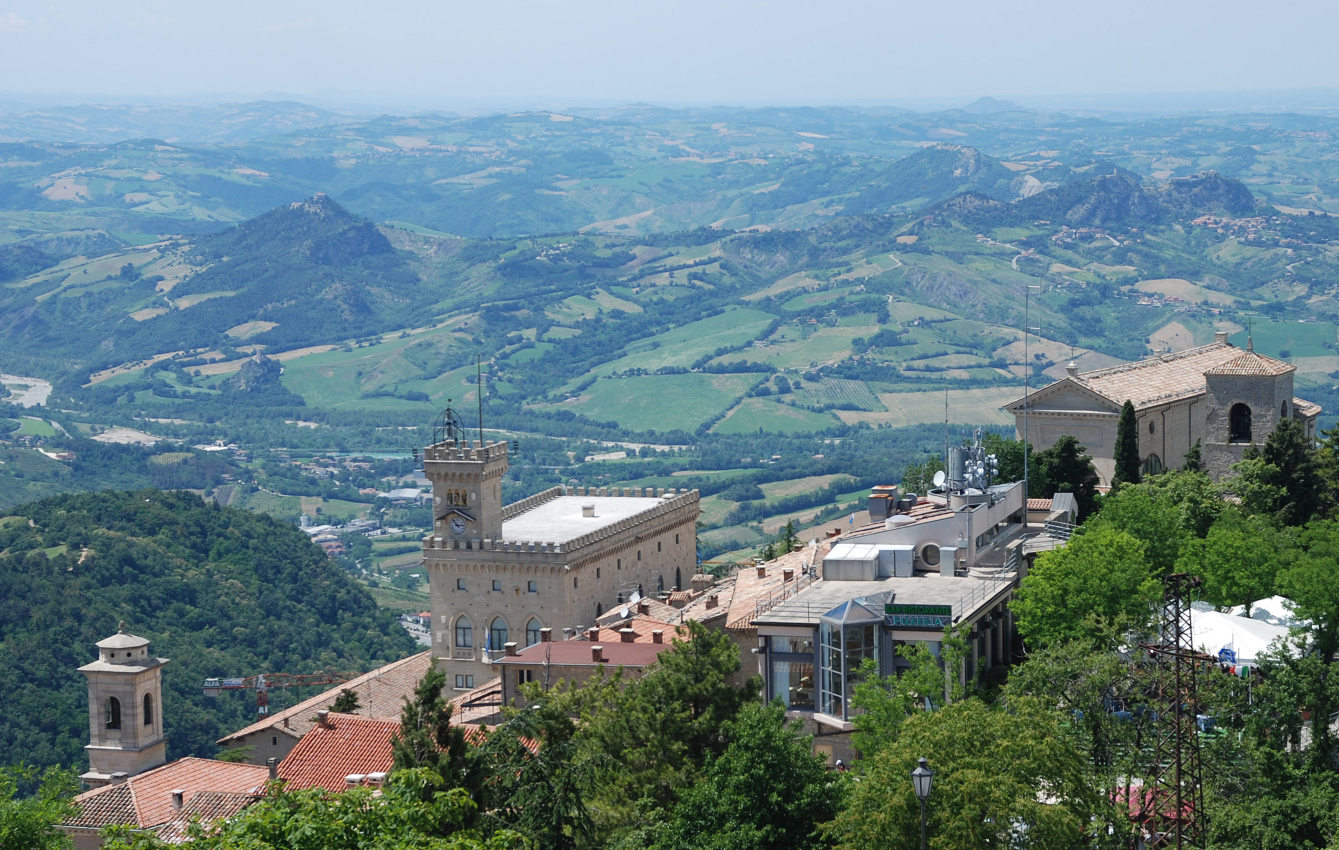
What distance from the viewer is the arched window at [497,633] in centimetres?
9100

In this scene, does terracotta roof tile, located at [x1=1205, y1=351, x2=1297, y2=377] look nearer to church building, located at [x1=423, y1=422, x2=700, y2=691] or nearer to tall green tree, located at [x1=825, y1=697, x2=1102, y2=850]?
church building, located at [x1=423, y1=422, x2=700, y2=691]

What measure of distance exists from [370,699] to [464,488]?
11.2 meters

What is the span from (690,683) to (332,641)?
444ft

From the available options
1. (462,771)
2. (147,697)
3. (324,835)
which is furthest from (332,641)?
(324,835)

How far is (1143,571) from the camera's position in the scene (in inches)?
2440

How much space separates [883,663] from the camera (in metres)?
59.5

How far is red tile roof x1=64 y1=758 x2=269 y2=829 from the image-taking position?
63.2m

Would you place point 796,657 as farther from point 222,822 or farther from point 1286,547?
point 222,822

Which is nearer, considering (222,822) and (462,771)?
(222,822)

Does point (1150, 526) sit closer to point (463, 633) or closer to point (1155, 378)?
point (1155, 378)

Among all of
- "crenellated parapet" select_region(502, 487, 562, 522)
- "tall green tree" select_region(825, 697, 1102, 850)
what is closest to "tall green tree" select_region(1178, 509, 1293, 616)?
"tall green tree" select_region(825, 697, 1102, 850)

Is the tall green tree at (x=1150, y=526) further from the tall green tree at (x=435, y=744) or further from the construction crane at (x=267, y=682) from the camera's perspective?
the construction crane at (x=267, y=682)

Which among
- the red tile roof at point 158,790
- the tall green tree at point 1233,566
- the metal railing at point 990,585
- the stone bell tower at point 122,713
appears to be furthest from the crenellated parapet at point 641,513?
the tall green tree at point 1233,566

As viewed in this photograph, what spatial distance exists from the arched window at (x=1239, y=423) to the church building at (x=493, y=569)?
29.7 meters
